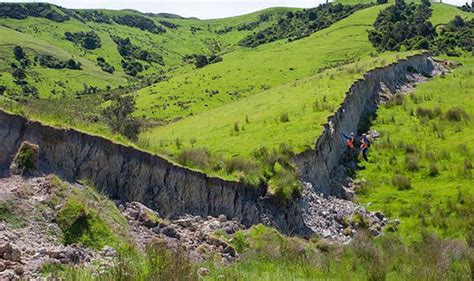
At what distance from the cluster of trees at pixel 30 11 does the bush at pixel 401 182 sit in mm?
151439

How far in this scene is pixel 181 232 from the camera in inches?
622

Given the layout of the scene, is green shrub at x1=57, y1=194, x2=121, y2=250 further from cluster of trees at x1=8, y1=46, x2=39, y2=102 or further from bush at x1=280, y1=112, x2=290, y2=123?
cluster of trees at x1=8, y1=46, x2=39, y2=102

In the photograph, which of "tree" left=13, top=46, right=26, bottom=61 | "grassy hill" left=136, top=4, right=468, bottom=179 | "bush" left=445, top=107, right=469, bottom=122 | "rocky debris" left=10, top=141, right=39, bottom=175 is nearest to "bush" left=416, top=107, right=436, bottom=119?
"bush" left=445, top=107, right=469, bottom=122

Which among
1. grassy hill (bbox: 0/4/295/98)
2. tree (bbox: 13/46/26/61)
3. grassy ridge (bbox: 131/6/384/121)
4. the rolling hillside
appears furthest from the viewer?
tree (bbox: 13/46/26/61)

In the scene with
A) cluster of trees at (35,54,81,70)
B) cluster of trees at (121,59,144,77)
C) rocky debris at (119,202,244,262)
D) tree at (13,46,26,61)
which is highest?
rocky debris at (119,202,244,262)

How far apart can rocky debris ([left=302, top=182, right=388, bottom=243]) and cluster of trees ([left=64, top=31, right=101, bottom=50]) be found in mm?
130297

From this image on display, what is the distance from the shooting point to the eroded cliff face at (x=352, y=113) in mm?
24266

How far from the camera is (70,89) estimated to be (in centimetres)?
9975

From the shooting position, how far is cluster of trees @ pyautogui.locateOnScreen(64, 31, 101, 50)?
145875mm

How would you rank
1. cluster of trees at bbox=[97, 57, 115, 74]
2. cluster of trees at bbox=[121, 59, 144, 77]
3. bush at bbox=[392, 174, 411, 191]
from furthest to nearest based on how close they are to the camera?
cluster of trees at bbox=[121, 59, 144, 77] → cluster of trees at bbox=[97, 57, 115, 74] → bush at bbox=[392, 174, 411, 191]

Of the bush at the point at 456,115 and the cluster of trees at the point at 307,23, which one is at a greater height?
the cluster of trees at the point at 307,23

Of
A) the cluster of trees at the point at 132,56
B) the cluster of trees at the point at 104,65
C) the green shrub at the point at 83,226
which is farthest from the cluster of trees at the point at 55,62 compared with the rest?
the green shrub at the point at 83,226

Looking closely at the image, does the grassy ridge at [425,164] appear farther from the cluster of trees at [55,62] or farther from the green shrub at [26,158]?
the cluster of trees at [55,62]

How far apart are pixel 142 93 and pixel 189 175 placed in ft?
169
